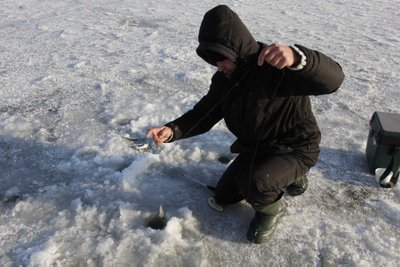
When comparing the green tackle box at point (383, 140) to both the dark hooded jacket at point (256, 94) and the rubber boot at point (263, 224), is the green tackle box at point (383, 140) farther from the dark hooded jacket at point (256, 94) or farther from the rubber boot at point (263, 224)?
the rubber boot at point (263, 224)

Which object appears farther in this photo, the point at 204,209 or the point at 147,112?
the point at 147,112

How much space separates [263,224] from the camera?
7.07ft

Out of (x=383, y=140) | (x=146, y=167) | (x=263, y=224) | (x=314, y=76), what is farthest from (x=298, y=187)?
(x=146, y=167)

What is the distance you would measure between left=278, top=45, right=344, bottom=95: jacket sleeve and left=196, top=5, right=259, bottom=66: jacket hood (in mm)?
279

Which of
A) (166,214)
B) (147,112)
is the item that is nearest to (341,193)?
(166,214)

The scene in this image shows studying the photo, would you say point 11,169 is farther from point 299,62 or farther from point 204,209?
point 299,62

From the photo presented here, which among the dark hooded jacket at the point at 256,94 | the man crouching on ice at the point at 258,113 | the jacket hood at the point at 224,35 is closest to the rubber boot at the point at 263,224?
the man crouching on ice at the point at 258,113

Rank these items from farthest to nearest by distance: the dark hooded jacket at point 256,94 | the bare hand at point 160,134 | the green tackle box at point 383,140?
the green tackle box at point 383,140
the bare hand at point 160,134
the dark hooded jacket at point 256,94

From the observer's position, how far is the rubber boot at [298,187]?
8.11ft

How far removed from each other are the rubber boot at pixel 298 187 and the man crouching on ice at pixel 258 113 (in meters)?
0.20

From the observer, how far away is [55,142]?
304cm

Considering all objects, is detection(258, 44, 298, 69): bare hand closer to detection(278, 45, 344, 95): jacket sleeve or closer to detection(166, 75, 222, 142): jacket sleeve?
detection(278, 45, 344, 95): jacket sleeve

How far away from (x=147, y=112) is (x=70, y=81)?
1.15 m

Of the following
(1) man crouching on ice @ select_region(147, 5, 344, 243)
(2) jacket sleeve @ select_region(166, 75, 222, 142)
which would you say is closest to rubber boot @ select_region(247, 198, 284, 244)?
(1) man crouching on ice @ select_region(147, 5, 344, 243)
